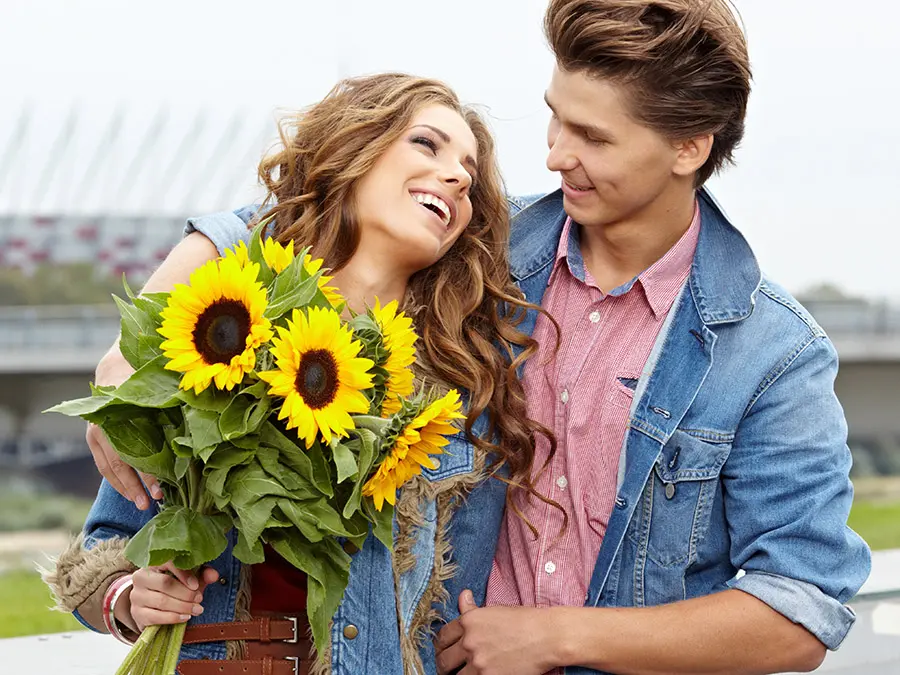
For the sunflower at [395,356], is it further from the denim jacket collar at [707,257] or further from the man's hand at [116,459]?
the denim jacket collar at [707,257]

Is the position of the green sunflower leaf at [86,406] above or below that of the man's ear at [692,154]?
below

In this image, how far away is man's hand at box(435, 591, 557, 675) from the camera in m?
2.39

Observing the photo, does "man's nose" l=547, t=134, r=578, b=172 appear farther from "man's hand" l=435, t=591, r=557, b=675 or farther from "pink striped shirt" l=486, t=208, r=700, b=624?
"man's hand" l=435, t=591, r=557, b=675

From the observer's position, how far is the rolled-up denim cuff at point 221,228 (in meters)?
2.59

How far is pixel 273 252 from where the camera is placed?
6.52 feet

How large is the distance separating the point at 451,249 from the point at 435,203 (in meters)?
0.25

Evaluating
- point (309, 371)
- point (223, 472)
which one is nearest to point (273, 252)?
point (309, 371)

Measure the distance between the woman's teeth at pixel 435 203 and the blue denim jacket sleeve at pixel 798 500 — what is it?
81cm

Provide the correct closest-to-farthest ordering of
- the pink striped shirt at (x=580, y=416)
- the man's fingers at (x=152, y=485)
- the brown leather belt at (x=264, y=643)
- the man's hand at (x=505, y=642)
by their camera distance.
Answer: the man's fingers at (x=152, y=485) < the brown leather belt at (x=264, y=643) < the man's hand at (x=505, y=642) < the pink striped shirt at (x=580, y=416)

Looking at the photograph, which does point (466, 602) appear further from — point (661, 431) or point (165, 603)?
point (165, 603)

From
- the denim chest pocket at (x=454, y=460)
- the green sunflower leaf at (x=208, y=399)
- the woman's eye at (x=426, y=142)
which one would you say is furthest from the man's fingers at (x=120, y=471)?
the woman's eye at (x=426, y=142)

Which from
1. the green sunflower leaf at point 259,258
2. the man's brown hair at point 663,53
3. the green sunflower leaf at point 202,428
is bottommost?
the green sunflower leaf at point 202,428

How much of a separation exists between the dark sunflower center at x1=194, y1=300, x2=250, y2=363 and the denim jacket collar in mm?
1098

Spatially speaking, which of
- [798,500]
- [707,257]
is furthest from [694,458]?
[707,257]
